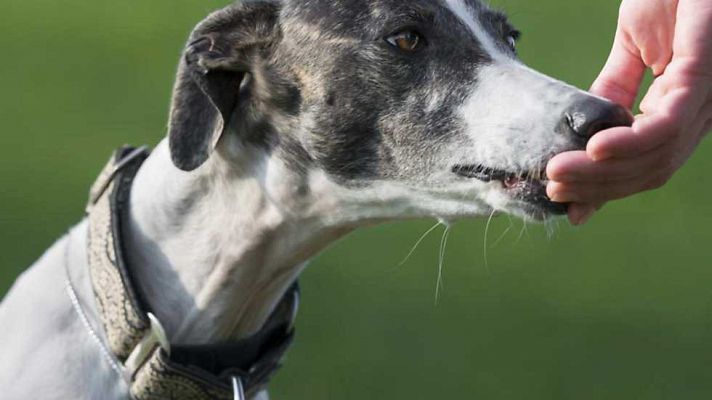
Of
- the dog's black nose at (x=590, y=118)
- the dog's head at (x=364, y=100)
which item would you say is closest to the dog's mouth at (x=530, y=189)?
the dog's head at (x=364, y=100)

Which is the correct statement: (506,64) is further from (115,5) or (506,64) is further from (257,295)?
(115,5)

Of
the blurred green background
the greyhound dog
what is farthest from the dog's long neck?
the blurred green background

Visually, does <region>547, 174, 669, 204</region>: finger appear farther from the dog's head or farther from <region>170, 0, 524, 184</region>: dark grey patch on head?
<region>170, 0, 524, 184</region>: dark grey patch on head

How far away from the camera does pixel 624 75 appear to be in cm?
309

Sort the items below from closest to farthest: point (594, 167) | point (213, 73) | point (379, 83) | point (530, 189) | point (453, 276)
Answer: point (594, 167)
point (530, 189)
point (379, 83)
point (213, 73)
point (453, 276)

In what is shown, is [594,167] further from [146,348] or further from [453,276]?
[453,276]

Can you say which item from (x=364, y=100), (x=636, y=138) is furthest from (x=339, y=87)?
(x=636, y=138)

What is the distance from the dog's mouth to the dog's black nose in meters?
0.10

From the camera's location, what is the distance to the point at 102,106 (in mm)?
7031

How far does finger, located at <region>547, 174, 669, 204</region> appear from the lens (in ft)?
8.52

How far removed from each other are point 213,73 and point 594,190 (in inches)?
33.1

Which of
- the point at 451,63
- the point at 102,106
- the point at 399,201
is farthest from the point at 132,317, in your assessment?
the point at 102,106

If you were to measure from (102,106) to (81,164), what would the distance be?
709mm

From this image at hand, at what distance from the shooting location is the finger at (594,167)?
2.53 meters
